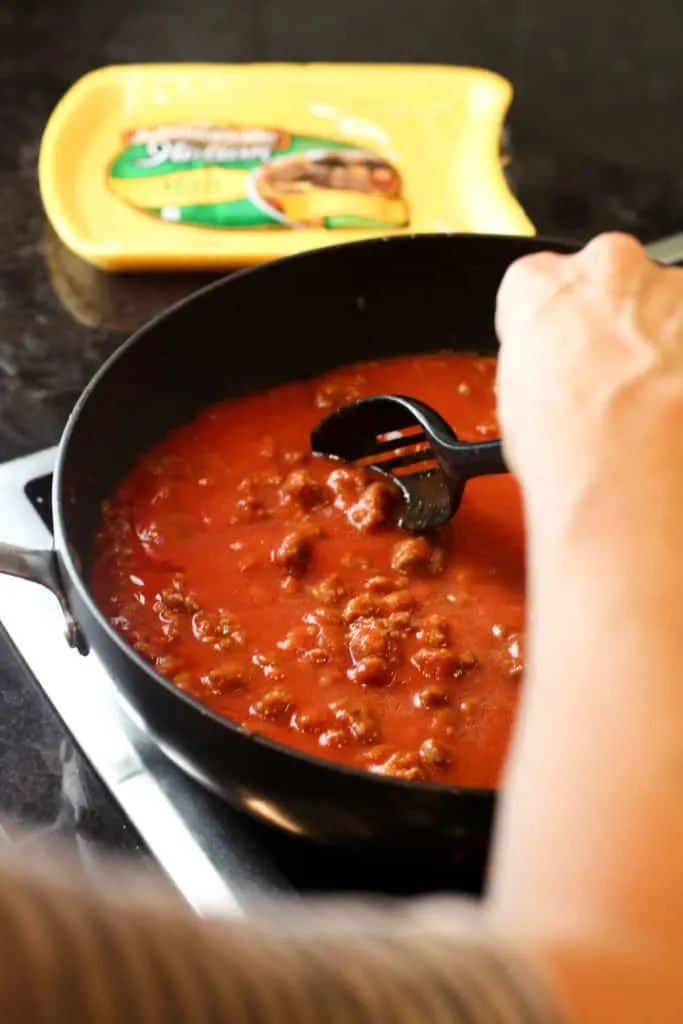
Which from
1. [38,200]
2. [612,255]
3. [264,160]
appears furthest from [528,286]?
[38,200]

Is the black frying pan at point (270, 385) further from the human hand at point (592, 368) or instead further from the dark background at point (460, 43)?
the dark background at point (460, 43)

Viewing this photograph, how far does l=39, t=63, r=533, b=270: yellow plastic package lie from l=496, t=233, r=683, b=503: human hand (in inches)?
23.3

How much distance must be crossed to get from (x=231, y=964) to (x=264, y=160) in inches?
47.7

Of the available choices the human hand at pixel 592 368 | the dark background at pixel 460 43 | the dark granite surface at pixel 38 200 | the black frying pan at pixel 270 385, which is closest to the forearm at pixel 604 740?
the human hand at pixel 592 368

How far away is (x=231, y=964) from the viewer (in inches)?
13.9

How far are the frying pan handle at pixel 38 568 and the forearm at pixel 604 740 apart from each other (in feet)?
1.20

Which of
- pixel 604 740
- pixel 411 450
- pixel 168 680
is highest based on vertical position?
pixel 604 740

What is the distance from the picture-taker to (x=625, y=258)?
0.75m

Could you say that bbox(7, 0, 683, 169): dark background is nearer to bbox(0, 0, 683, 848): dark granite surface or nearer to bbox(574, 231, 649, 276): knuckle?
bbox(0, 0, 683, 848): dark granite surface

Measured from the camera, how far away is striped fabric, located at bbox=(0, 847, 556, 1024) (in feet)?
1.01

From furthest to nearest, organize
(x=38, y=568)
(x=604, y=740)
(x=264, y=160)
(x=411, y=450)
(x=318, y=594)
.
→ (x=264, y=160) < (x=411, y=450) < (x=318, y=594) < (x=38, y=568) < (x=604, y=740)

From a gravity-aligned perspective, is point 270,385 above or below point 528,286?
below

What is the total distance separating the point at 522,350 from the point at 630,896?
348mm

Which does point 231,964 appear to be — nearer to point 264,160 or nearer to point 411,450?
point 411,450
